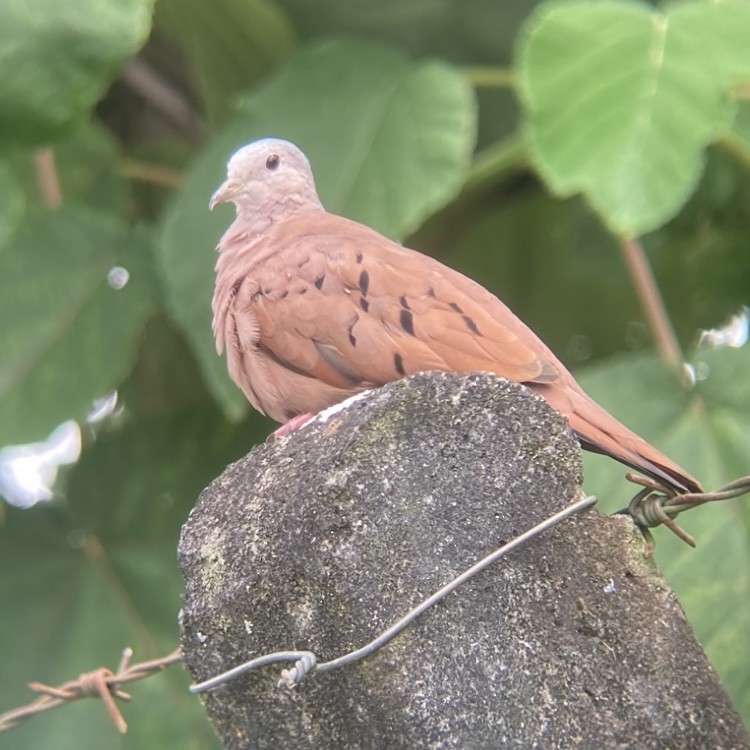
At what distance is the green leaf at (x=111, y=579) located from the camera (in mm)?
2891

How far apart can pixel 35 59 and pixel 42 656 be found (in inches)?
59.6

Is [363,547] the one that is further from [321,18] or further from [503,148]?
[321,18]

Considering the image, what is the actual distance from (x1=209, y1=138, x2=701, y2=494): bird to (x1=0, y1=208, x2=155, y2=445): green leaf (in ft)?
3.75

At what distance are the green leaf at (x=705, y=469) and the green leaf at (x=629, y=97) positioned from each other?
0.49m

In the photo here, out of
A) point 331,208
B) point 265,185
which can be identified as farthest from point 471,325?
point 331,208

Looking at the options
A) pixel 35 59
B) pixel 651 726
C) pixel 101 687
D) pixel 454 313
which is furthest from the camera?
pixel 35 59

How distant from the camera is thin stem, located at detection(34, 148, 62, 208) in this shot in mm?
3109

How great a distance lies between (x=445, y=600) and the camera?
1.12 meters

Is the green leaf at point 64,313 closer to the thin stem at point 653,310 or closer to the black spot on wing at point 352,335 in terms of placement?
the thin stem at point 653,310

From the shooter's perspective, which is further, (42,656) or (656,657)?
(42,656)

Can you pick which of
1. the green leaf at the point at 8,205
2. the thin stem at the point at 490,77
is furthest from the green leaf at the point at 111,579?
the thin stem at the point at 490,77

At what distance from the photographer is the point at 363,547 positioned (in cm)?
114

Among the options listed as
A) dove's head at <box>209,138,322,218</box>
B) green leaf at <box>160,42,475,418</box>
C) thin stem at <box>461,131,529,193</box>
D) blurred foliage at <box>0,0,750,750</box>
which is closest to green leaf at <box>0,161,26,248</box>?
blurred foliage at <box>0,0,750,750</box>

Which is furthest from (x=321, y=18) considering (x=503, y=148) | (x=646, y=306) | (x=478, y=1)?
(x=646, y=306)
